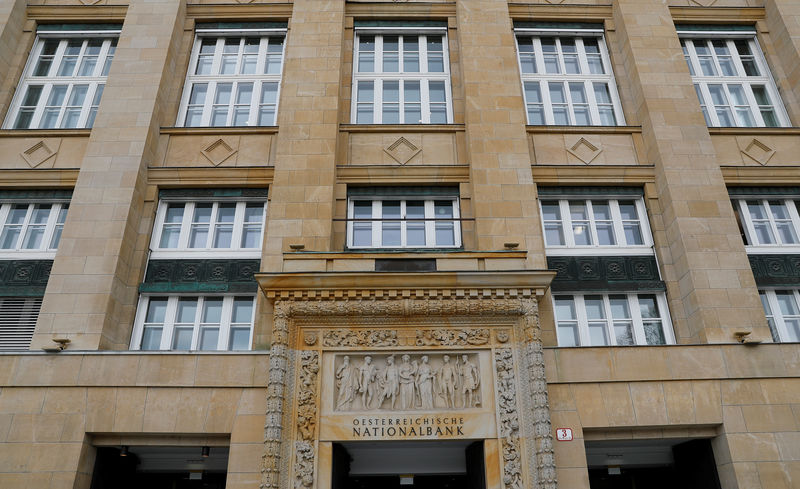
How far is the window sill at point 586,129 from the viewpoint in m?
13.5

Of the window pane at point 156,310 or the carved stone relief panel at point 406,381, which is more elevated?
the window pane at point 156,310

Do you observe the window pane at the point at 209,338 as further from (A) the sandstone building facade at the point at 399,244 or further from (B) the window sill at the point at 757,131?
(B) the window sill at the point at 757,131

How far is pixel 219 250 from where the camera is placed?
40.1 feet

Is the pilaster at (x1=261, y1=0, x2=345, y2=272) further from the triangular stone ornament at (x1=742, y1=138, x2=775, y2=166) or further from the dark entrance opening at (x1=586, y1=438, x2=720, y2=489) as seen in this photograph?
the triangular stone ornament at (x1=742, y1=138, x2=775, y2=166)

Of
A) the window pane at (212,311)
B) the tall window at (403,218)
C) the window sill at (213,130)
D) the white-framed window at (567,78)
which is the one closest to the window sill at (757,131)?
the white-framed window at (567,78)

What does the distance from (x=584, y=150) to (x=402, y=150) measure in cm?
460

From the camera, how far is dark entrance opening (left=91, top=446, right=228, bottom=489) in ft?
34.9

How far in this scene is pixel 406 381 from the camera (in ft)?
33.8

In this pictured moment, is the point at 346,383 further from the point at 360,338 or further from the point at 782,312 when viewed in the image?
the point at 782,312

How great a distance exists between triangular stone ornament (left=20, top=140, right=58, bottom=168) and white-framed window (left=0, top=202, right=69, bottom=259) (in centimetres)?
107

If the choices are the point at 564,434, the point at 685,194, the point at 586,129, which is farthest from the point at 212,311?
the point at 685,194

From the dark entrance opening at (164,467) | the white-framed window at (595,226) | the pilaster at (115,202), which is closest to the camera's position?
the dark entrance opening at (164,467)

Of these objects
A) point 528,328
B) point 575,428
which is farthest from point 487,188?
point 575,428

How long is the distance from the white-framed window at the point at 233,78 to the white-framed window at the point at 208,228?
96.6 inches
